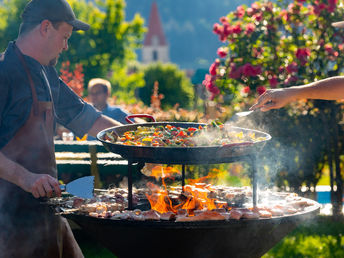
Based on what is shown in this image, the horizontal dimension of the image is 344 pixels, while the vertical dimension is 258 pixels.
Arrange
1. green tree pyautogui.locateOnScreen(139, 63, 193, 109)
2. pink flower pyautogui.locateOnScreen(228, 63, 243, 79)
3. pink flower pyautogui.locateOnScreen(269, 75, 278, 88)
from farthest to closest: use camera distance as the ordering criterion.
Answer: green tree pyautogui.locateOnScreen(139, 63, 193, 109) < pink flower pyautogui.locateOnScreen(228, 63, 243, 79) < pink flower pyautogui.locateOnScreen(269, 75, 278, 88)

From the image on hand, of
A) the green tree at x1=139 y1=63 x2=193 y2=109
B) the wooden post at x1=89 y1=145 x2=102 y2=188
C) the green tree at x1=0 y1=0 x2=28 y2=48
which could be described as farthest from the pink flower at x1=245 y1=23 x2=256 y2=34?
the green tree at x1=0 y1=0 x2=28 y2=48

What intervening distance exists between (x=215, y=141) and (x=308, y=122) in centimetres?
466

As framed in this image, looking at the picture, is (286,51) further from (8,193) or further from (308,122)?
(8,193)

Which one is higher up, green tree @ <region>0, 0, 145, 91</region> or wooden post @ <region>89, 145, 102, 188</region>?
green tree @ <region>0, 0, 145, 91</region>

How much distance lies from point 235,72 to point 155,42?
8408cm

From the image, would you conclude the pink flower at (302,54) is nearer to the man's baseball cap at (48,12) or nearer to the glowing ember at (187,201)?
the glowing ember at (187,201)

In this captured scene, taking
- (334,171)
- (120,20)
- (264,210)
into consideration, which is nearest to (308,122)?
(334,171)

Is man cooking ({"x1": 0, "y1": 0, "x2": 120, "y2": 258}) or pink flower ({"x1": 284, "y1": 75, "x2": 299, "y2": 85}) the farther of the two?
pink flower ({"x1": 284, "y1": 75, "x2": 299, "y2": 85})

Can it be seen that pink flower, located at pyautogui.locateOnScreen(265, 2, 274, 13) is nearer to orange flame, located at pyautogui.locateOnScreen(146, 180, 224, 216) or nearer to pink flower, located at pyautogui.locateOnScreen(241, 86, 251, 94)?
pink flower, located at pyautogui.locateOnScreen(241, 86, 251, 94)

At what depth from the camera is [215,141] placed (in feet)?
10.5

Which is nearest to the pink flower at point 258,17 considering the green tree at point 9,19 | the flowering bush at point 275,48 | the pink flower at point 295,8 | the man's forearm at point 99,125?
the flowering bush at point 275,48

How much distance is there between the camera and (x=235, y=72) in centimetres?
773

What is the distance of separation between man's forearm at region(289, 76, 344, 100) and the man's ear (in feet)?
5.23

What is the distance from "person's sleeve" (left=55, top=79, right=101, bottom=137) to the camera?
389 centimetres
